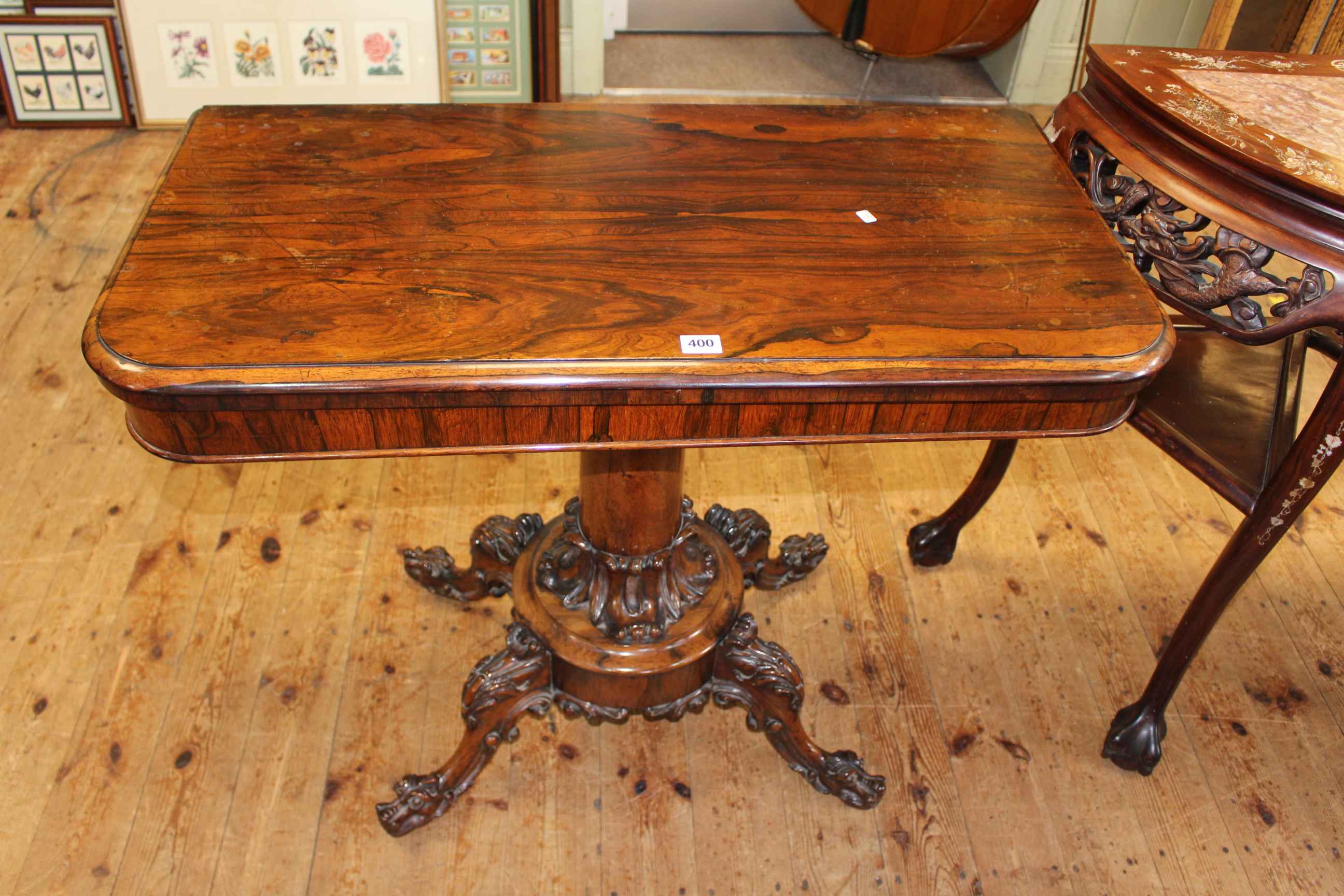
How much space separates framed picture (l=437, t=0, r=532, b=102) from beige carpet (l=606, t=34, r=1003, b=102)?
0.51 meters

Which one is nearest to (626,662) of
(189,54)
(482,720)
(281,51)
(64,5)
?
(482,720)

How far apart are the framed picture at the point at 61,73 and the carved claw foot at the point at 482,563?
1933 mm

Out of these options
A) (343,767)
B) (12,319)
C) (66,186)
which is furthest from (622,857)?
(66,186)

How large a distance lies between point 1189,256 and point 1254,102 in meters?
0.24

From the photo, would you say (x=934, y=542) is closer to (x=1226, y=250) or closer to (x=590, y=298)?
(x=1226, y=250)

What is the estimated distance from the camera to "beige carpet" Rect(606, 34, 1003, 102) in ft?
11.4

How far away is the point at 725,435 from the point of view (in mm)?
1010

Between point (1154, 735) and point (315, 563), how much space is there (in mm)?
1350

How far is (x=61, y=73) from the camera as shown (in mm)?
2893

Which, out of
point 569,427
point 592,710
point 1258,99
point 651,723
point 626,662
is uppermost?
point 1258,99

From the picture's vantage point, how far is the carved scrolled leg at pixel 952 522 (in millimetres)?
1785

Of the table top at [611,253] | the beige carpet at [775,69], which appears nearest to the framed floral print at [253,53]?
the beige carpet at [775,69]

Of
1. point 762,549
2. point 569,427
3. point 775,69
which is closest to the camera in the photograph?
point 569,427

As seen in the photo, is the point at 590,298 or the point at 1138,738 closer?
the point at 590,298
